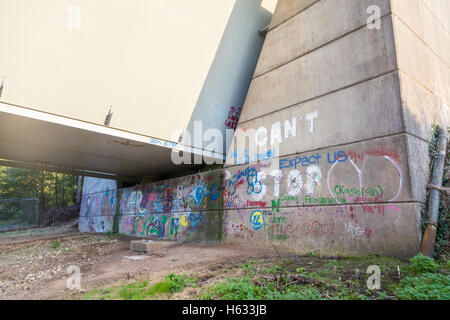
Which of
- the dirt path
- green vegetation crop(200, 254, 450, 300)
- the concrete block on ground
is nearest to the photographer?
green vegetation crop(200, 254, 450, 300)

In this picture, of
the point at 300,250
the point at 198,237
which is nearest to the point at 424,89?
the point at 300,250

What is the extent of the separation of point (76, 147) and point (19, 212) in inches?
743

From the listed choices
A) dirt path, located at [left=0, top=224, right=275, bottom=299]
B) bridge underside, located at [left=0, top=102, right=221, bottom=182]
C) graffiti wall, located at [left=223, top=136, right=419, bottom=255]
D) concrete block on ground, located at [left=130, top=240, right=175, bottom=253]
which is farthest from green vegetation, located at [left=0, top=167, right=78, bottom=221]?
graffiti wall, located at [left=223, top=136, right=419, bottom=255]

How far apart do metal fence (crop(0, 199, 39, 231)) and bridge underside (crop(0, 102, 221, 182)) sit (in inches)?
501

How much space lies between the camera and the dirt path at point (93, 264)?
5.51 metres

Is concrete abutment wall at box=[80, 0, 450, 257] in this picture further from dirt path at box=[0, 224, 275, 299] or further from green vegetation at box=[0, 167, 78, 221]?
green vegetation at box=[0, 167, 78, 221]

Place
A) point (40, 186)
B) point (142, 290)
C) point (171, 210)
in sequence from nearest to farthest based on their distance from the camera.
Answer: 1. point (142, 290)
2. point (171, 210)
3. point (40, 186)

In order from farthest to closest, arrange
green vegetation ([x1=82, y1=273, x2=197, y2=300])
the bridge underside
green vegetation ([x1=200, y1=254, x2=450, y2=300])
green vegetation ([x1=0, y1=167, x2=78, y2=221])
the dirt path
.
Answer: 1. green vegetation ([x1=0, y1=167, x2=78, y2=221])
2. the bridge underside
3. the dirt path
4. green vegetation ([x1=82, y1=273, x2=197, y2=300])
5. green vegetation ([x1=200, y1=254, x2=450, y2=300])

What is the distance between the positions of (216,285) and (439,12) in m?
10.3

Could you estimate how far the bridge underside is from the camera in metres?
8.03

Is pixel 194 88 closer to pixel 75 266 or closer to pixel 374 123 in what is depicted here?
pixel 374 123

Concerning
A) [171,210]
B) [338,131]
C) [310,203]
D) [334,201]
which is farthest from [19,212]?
[338,131]

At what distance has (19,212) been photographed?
24.2 m

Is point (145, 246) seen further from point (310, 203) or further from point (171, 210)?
point (310, 203)
